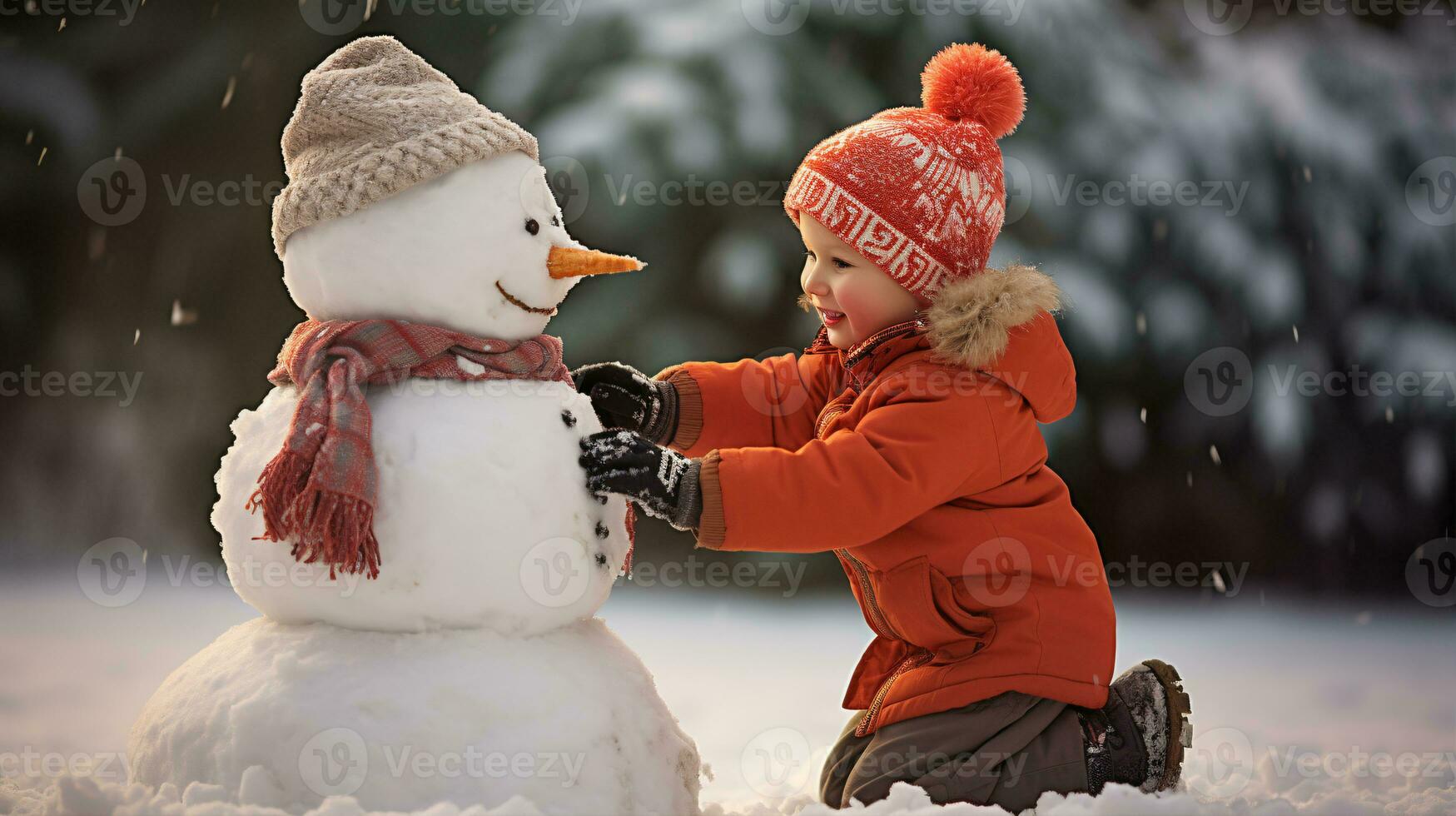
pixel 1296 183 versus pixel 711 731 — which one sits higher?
pixel 1296 183

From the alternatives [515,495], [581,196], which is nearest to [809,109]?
[581,196]

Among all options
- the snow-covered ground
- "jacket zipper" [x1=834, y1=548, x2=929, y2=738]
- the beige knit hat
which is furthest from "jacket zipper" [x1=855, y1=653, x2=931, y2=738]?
the beige knit hat

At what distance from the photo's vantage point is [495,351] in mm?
1174

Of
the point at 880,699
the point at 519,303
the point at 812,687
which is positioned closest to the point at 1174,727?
the point at 880,699

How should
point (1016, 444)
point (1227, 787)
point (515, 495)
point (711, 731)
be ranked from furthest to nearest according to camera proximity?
point (711, 731)
point (1227, 787)
point (1016, 444)
point (515, 495)

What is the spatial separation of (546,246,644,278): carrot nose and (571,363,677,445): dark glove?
0.80 feet

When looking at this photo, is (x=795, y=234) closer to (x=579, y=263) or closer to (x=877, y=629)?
(x=877, y=629)

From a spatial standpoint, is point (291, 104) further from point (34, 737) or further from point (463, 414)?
point (463, 414)

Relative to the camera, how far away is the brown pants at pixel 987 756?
1.26 m

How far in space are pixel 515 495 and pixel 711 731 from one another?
0.95 meters

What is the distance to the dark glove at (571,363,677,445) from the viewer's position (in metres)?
1.46

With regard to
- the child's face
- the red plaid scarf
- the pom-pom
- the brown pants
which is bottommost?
the brown pants

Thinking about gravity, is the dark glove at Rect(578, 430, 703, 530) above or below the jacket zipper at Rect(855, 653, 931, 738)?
above

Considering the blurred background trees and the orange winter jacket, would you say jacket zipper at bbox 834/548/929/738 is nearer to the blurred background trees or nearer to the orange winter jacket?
the orange winter jacket
